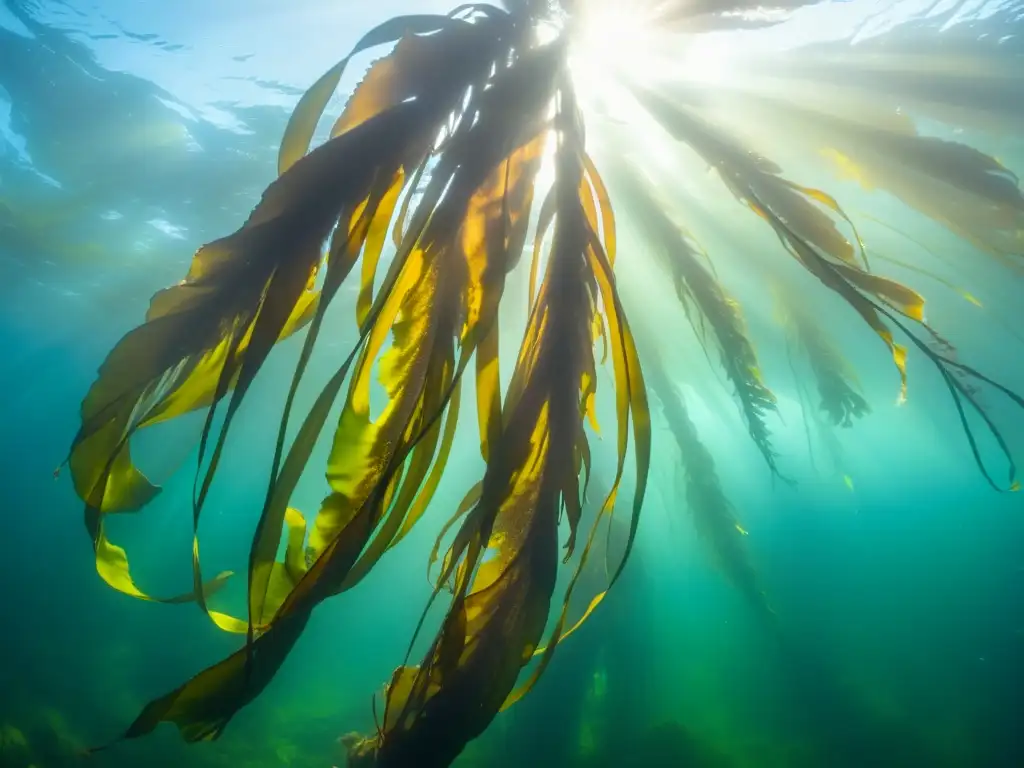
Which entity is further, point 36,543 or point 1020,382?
point 36,543

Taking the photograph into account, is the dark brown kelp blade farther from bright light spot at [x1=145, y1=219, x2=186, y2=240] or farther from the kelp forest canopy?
bright light spot at [x1=145, y1=219, x2=186, y2=240]

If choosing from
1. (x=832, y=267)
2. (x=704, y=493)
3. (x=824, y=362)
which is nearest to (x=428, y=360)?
(x=832, y=267)

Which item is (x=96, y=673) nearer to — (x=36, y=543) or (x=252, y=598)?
(x=36, y=543)

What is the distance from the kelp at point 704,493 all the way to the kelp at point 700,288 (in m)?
2.37

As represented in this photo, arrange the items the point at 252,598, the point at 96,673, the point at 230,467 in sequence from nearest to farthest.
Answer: the point at 252,598 → the point at 96,673 → the point at 230,467

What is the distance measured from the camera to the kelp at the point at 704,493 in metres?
6.46

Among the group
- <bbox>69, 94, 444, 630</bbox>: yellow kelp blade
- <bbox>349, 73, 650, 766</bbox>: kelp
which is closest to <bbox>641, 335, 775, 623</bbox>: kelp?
<bbox>349, 73, 650, 766</bbox>: kelp

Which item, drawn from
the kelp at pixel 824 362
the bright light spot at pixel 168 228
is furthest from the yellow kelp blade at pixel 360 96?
the bright light spot at pixel 168 228

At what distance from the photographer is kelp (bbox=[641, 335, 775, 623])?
21.2 ft

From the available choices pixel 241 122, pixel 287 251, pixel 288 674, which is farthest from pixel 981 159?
pixel 288 674

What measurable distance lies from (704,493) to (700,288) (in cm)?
436

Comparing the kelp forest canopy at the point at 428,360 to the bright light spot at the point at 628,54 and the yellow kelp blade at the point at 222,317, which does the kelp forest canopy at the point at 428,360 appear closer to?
the yellow kelp blade at the point at 222,317

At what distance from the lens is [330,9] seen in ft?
18.9

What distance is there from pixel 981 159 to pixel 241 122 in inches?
405
